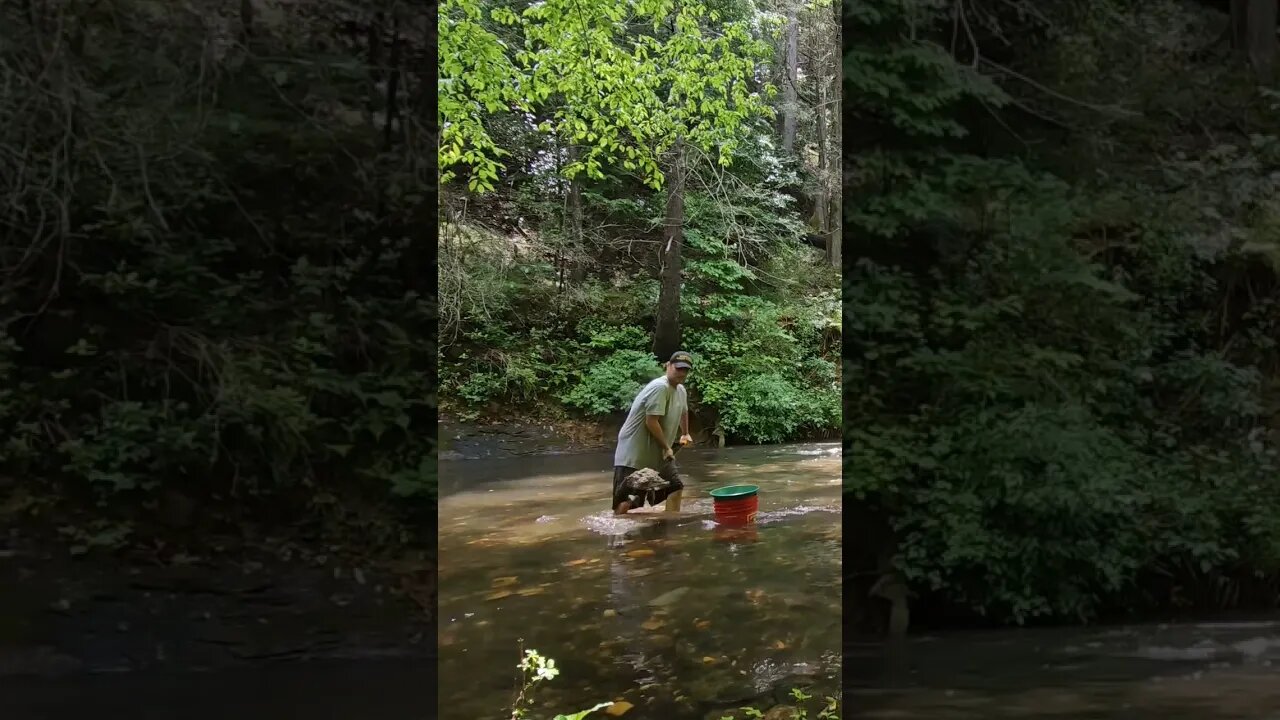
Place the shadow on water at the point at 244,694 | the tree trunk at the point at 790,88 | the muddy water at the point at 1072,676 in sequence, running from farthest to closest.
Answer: the tree trunk at the point at 790,88, the muddy water at the point at 1072,676, the shadow on water at the point at 244,694

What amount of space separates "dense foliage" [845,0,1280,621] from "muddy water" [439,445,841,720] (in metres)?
2.14

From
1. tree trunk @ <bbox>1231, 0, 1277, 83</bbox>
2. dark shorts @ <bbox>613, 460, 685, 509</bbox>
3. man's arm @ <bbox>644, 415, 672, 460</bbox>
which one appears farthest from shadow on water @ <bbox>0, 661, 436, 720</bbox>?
dark shorts @ <bbox>613, 460, 685, 509</bbox>

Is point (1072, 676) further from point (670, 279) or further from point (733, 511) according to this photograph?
point (670, 279)

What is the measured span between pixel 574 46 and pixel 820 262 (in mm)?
3682

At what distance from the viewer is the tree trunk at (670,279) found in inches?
265

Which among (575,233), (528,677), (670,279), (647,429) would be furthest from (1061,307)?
(575,233)

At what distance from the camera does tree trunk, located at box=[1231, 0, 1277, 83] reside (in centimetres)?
192

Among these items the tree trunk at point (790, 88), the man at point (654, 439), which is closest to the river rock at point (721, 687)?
the man at point (654, 439)

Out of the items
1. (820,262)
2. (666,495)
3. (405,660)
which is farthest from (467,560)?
(820,262)

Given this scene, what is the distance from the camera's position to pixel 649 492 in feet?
15.6

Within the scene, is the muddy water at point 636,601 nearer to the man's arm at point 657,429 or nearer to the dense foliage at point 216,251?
the man's arm at point 657,429

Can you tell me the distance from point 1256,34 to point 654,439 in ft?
11.5

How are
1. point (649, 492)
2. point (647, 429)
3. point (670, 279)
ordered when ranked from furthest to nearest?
point (670, 279), point (649, 492), point (647, 429)

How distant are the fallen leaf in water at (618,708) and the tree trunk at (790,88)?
6025 mm
